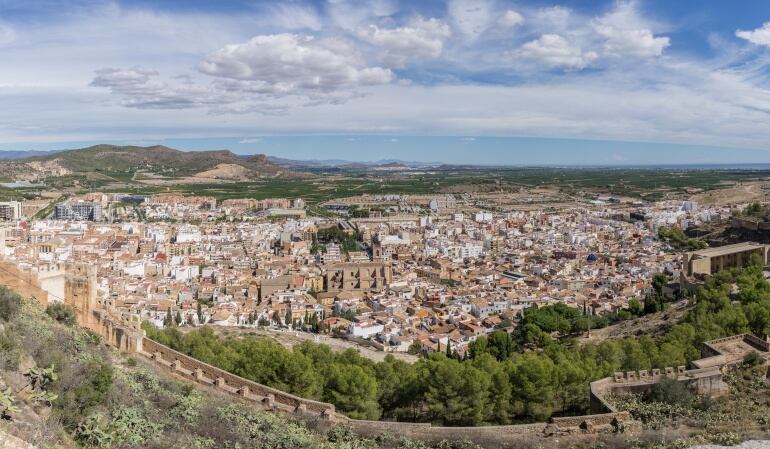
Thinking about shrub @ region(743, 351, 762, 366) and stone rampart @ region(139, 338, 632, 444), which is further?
shrub @ region(743, 351, 762, 366)

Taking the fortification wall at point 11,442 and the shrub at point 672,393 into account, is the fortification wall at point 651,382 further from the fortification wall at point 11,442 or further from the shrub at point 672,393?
the fortification wall at point 11,442

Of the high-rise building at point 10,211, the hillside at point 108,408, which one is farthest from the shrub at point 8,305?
the high-rise building at point 10,211

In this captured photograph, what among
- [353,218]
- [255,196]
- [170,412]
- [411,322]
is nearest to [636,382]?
[170,412]

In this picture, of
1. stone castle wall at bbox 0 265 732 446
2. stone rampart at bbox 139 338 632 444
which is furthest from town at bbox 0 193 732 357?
stone rampart at bbox 139 338 632 444

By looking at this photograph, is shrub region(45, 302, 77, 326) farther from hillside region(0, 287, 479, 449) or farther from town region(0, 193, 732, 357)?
hillside region(0, 287, 479, 449)

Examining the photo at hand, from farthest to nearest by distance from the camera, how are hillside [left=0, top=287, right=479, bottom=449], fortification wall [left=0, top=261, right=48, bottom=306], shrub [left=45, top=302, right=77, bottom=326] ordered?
fortification wall [left=0, top=261, right=48, bottom=306] → shrub [left=45, top=302, right=77, bottom=326] → hillside [left=0, top=287, right=479, bottom=449]

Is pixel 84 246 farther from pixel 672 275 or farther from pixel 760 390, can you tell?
pixel 760 390
